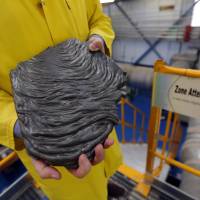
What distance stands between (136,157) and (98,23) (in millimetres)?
1867

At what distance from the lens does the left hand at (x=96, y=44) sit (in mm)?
672

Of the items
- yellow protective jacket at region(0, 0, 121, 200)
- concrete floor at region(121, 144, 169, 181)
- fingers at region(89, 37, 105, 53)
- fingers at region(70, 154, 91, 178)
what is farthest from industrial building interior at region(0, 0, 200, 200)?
fingers at region(70, 154, 91, 178)

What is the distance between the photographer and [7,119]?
573mm

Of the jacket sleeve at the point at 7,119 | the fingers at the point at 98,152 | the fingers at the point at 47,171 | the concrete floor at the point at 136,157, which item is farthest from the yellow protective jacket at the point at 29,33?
the concrete floor at the point at 136,157

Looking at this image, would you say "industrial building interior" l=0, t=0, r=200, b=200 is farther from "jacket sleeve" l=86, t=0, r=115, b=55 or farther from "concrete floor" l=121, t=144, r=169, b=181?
"jacket sleeve" l=86, t=0, r=115, b=55

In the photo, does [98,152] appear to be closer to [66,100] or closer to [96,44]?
[66,100]

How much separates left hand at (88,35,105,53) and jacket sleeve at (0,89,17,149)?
1.05 ft

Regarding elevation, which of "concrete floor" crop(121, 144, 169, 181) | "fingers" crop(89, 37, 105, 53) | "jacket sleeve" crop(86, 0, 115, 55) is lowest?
"concrete floor" crop(121, 144, 169, 181)

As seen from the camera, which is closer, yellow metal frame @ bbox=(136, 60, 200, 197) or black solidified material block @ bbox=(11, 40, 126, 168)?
black solidified material block @ bbox=(11, 40, 126, 168)

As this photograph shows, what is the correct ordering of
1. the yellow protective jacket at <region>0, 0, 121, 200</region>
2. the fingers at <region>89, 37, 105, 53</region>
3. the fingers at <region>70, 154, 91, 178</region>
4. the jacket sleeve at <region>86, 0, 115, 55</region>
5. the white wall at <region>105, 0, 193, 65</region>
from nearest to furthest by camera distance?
the fingers at <region>70, 154, 91, 178</region>
the yellow protective jacket at <region>0, 0, 121, 200</region>
the fingers at <region>89, 37, 105, 53</region>
the jacket sleeve at <region>86, 0, 115, 55</region>
the white wall at <region>105, 0, 193, 65</region>

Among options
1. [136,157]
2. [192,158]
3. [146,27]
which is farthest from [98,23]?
[146,27]

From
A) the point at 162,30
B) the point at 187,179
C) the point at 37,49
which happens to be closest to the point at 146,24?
the point at 162,30

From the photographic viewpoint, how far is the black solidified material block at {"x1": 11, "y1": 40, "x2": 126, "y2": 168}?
0.44m

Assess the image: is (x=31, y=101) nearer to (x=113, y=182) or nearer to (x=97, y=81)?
(x=97, y=81)
